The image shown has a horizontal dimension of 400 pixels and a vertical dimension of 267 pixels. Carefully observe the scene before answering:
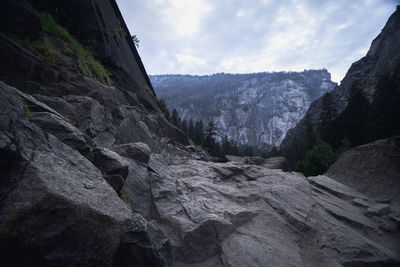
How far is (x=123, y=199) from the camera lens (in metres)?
3.81

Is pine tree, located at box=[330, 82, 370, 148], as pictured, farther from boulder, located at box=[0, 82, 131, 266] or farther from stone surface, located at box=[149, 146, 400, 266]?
boulder, located at box=[0, 82, 131, 266]

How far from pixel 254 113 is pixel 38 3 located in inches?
7531

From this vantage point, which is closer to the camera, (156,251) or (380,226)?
(156,251)

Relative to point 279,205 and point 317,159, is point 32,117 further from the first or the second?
point 317,159

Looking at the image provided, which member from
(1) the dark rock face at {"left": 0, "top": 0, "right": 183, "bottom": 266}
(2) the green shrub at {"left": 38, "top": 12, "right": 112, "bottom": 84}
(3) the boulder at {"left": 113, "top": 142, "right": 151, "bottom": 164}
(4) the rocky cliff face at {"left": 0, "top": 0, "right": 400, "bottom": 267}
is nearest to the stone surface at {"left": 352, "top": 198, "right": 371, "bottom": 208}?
(4) the rocky cliff face at {"left": 0, "top": 0, "right": 400, "bottom": 267}

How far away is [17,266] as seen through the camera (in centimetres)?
167

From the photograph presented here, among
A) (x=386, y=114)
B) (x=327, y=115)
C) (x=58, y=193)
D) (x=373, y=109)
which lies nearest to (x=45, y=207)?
(x=58, y=193)

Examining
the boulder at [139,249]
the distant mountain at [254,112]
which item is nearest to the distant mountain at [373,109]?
the boulder at [139,249]

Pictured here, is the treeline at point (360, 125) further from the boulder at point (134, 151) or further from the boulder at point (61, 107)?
the boulder at point (61, 107)

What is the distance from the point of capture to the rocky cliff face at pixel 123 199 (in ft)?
6.13

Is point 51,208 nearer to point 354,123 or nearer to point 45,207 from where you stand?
point 45,207

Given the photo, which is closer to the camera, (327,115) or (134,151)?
(134,151)

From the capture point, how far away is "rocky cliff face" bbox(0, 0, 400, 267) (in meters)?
1.87

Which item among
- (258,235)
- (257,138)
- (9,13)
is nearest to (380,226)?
(258,235)
